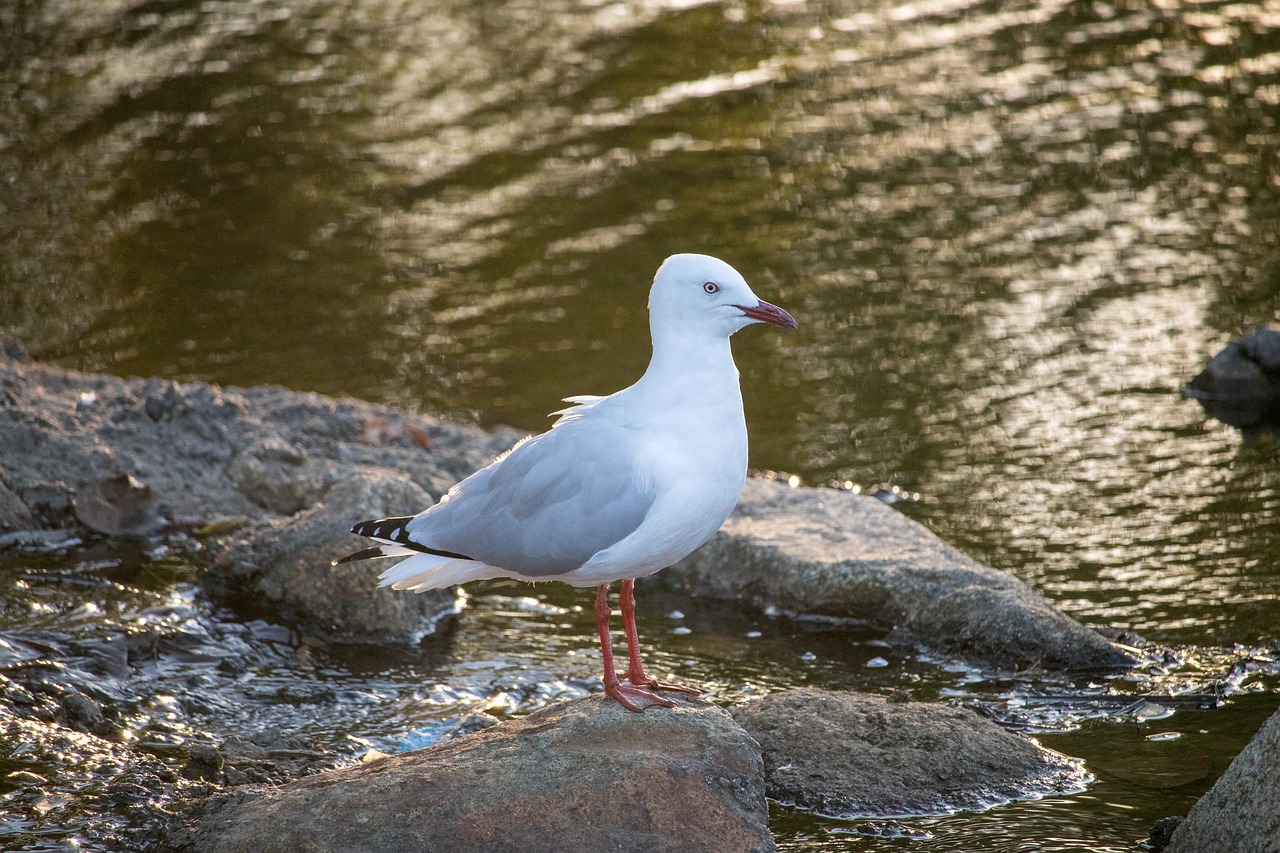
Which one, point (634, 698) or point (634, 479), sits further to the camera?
point (634, 698)

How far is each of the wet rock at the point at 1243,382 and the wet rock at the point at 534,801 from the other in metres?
6.01

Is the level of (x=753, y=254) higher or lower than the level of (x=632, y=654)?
lower

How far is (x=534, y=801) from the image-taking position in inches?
204

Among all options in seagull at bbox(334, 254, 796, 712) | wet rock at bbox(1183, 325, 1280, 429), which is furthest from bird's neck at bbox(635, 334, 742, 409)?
wet rock at bbox(1183, 325, 1280, 429)

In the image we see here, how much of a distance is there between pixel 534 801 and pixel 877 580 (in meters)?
3.02

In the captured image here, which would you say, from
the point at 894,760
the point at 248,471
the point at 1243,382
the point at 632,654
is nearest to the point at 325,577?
the point at 248,471

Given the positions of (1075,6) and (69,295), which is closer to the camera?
(69,295)

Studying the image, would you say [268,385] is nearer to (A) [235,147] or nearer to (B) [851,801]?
(A) [235,147]

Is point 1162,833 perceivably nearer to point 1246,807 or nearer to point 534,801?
point 1246,807

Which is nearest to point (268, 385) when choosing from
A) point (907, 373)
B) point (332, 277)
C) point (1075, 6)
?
point (332, 277)

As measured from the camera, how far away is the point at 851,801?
6035 mm

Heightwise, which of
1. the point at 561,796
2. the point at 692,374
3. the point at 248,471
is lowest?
the point at 561,796

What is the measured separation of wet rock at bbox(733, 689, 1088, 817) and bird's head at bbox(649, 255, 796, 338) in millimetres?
1740

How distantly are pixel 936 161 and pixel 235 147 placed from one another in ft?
22.4
